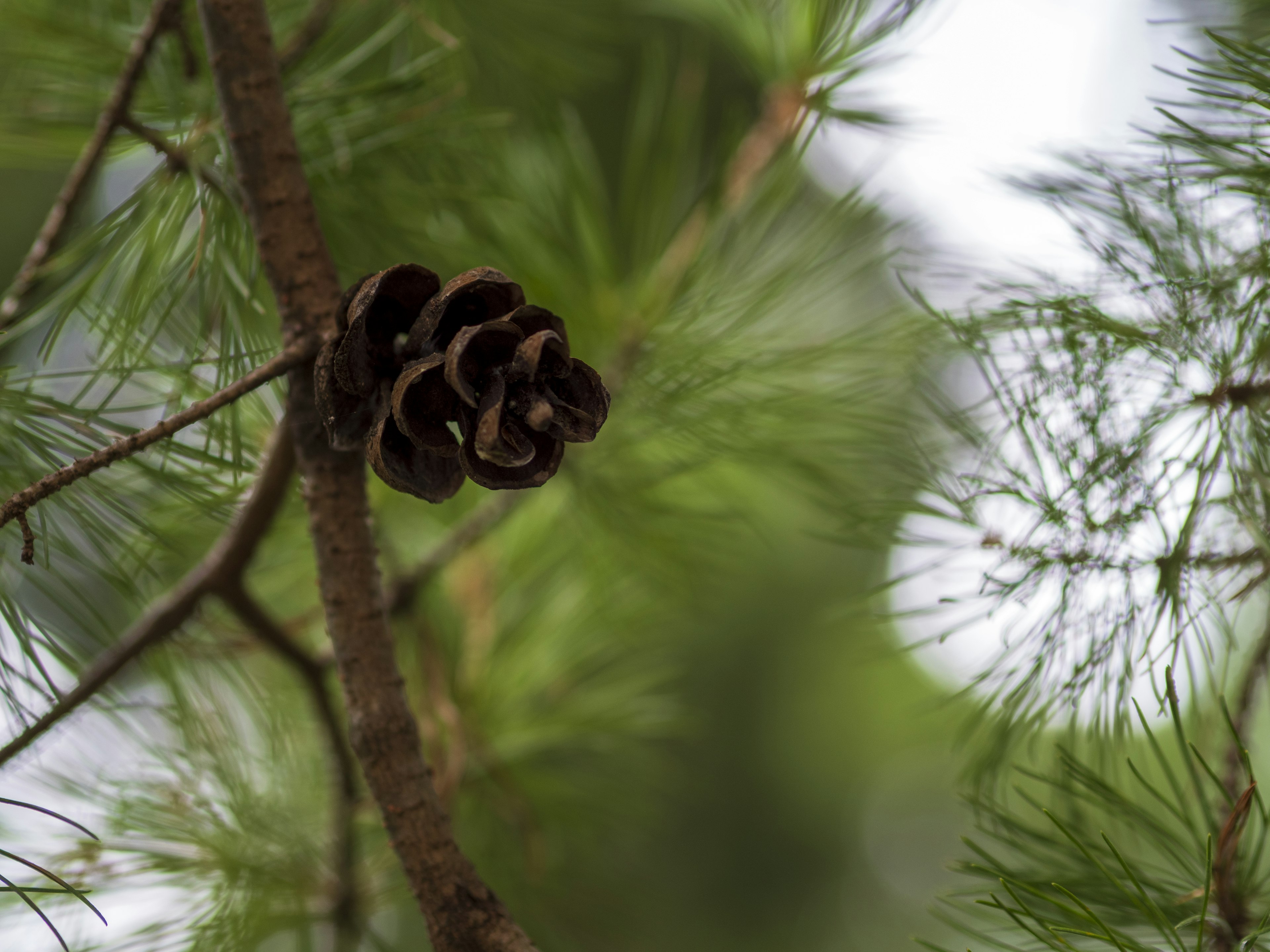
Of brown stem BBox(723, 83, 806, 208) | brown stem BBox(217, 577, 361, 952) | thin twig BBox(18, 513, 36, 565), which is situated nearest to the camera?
thin twig BBox(18, 513, 36, 565)

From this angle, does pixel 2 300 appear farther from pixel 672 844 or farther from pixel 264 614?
pixel 672 844

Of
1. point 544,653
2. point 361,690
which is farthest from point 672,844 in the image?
point 361,690

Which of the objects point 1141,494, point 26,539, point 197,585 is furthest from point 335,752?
point 1141,494

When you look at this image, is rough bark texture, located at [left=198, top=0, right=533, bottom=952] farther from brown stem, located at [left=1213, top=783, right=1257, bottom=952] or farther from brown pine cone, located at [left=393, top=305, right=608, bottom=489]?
brown stem, located at [left=1213, top=783, right=1257, bottom=952]

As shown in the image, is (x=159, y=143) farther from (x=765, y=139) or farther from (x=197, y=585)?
(x=765, y=139)

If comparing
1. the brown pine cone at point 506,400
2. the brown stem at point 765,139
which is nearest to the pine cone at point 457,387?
the brown pine cone at point 506,400

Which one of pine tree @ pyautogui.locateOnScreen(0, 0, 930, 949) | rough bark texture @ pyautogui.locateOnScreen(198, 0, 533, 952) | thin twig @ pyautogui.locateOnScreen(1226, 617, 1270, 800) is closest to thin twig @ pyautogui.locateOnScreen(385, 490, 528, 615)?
pine tree @ pyautogui.locateOnScreen(0, 0, 930, 949)
